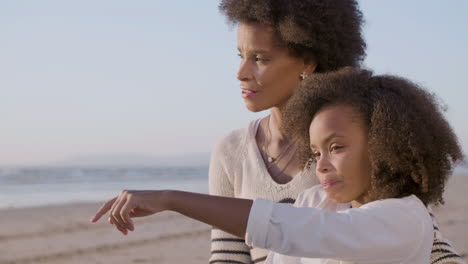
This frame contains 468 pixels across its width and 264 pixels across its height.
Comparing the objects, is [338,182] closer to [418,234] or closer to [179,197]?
[418,234]

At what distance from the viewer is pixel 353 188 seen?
2.42m

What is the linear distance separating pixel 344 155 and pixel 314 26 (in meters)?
0.97

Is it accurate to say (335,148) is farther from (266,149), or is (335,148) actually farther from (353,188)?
(266,149)

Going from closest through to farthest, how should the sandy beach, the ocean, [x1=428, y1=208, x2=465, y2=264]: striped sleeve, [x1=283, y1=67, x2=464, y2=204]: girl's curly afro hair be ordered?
[x1=283, y1=67, x2=464, y2=204]: girl's curly afro hair → [x1=428, y1=208, x2=465, y2=264]: striped sleeve → the sandy beach → the ocean

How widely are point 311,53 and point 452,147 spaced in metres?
0.91

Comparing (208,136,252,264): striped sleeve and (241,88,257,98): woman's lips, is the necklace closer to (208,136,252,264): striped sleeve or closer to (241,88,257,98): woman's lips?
(208,136,252,264): striped sleeve

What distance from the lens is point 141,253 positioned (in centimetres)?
774

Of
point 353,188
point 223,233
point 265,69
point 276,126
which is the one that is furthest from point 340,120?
point 223,233

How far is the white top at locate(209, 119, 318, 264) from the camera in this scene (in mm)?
3197

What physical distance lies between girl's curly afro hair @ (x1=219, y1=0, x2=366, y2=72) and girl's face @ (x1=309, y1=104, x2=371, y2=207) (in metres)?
0.79

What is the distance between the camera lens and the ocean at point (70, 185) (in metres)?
14.8

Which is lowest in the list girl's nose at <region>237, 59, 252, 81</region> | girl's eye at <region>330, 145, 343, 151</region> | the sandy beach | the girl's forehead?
the sandy beach

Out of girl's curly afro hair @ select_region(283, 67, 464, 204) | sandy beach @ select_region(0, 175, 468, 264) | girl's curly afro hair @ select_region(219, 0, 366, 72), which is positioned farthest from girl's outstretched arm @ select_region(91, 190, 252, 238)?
sandy beach @ select_region(0, 175, 468, 264)

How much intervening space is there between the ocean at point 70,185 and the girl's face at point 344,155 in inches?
436
